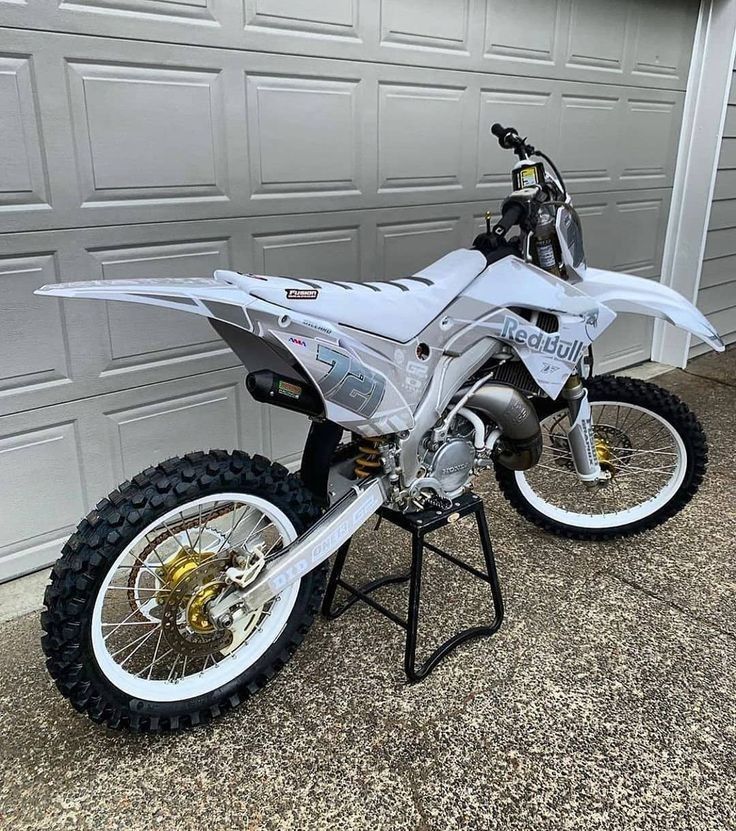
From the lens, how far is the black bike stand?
7.13ft

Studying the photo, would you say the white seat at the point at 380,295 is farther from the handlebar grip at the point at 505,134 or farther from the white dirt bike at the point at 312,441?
the handlebar grip at the point at 505,134

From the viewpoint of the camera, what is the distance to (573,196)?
426 cm

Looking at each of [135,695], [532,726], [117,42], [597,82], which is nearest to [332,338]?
[135,695]

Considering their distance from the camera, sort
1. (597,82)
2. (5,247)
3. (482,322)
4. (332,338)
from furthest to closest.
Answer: (597,82)
(5,247)
(482,322)
(332,338)

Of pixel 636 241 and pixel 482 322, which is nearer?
pixel 482 322

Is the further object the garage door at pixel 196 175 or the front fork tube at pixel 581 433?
the front fork tube at pixel 581 433

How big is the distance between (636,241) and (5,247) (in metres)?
3.82

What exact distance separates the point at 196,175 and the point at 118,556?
5.16 feet

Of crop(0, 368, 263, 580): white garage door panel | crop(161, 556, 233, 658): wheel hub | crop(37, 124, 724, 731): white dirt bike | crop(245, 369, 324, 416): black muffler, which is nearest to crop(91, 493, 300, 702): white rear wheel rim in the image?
crop(37, 124, 724, 731): white dirt bike

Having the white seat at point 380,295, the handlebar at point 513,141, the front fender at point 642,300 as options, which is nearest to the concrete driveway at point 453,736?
the front fender at point 642,300

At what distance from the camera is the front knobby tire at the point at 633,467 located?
274 centimetres

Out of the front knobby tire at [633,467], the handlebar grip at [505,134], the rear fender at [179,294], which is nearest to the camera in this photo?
the rear fender at [179,294]

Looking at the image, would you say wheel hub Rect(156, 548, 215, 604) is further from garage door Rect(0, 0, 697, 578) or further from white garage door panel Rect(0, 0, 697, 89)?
white garage door panel Rect(0, 0, 697, 89)

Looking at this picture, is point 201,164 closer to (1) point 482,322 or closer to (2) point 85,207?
(2) point 85,207
